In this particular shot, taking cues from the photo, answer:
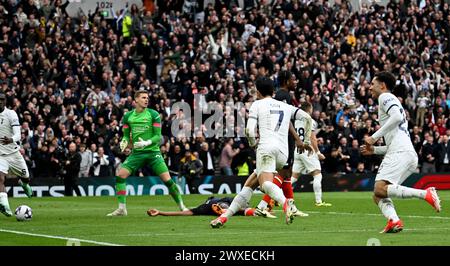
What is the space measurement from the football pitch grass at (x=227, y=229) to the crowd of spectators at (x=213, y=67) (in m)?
11.5

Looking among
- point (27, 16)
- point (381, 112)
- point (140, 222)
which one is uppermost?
point (27, 16)

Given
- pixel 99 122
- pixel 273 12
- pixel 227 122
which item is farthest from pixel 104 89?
pixel 273 12

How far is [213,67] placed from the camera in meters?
39.4

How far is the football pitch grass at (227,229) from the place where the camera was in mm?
14602

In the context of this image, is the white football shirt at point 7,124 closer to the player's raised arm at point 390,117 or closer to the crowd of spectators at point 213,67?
the player's raised arm at point 390,117

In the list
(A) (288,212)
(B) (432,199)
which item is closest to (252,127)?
(A) (288,212)

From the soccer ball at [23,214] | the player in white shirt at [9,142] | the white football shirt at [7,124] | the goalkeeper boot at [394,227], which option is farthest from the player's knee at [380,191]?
the white football shirt at [7,124]

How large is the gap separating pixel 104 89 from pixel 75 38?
9.08ft

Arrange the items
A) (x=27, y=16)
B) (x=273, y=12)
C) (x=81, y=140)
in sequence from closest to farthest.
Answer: (x=81, y=140), (x=27, y=16), (x=273, y=12)

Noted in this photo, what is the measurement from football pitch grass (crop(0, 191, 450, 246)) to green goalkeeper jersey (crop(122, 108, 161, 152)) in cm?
159

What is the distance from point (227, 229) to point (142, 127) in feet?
16.8

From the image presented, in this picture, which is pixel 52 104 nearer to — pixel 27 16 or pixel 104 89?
pixel 104 89

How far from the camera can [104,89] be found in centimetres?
3759

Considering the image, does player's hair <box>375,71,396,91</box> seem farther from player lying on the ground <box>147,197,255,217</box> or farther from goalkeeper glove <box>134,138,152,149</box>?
goalkeeper glove <box>134,138,152,149</box>
